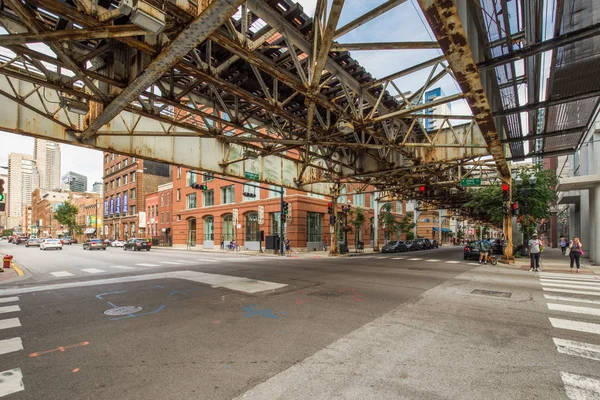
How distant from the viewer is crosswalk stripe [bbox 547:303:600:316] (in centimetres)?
706

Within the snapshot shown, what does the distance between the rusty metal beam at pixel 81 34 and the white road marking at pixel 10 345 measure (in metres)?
5.12

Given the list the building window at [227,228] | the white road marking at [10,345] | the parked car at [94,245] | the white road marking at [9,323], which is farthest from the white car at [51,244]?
the white road marking at [10,345]

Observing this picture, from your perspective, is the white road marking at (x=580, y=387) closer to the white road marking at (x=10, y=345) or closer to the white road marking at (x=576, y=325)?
the white road marking at (x=576, y=325)

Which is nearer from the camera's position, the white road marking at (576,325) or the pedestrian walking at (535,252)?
the white road marking at (576,325)

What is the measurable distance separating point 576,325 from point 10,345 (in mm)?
10044

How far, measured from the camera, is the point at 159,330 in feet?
18.9

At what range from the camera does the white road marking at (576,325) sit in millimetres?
5801

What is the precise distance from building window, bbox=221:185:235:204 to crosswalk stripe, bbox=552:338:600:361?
3608 cm

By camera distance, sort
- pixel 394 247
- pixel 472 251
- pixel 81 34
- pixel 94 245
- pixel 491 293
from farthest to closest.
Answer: pixel 94 245
pixel 394 247
pixel 472 251
pixel 491 293
pixel 81 34

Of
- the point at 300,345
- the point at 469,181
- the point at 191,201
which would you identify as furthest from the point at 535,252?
the point at 191,201

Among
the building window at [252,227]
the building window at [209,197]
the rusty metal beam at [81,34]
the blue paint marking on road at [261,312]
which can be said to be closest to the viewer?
the rusty metal beam at [81,34]

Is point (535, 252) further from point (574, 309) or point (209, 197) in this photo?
point (209, 197)

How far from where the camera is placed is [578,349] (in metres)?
4.88

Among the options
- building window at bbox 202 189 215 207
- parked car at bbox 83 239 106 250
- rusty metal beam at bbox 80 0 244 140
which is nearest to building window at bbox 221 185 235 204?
building window at bbox 202 189 215 207
